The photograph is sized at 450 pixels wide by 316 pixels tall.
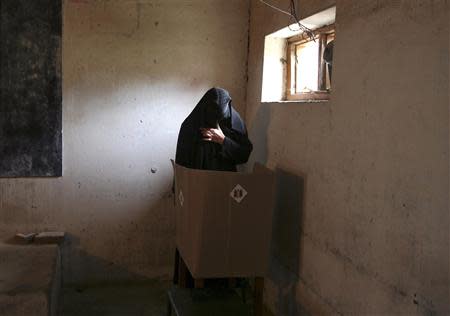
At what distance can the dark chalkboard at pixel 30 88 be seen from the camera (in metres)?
3.29

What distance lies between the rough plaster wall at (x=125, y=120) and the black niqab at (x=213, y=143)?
720mm

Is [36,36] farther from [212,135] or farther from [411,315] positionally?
[411,315]

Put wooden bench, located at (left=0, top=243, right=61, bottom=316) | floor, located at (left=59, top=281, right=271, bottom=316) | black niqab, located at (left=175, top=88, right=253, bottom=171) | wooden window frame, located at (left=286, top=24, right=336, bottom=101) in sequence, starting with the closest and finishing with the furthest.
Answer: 1. wooden bench, located at (left=0, top=243, right=61, bottom=316)
2. wooden window frame, located at (left=286, top=24, right=336, bottom=101)
3. black niqab, located at (left=175, top=88, right=253, bottom=171)
4. floor, located at (left=59, top=281, right=271, bottom=316)

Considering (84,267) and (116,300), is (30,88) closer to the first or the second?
(84,267)

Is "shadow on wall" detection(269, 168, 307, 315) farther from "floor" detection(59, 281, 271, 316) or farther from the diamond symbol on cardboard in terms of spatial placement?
the diamond symbol on cardboard

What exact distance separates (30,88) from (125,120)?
2.11ft

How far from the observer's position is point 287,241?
2.93 m

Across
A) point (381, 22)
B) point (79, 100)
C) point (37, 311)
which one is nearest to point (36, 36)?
point (79, 100)

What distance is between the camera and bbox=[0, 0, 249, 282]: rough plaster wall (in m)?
3.43

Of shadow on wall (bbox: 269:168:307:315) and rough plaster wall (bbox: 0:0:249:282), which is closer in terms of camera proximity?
shadow on wall (bbox: 269:168:307:315)

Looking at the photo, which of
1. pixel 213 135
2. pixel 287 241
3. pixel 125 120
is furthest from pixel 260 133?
pixel 125 120

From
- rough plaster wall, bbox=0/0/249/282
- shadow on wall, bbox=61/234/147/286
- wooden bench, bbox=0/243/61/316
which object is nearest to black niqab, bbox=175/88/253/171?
rough plaster wall, bbox=0/0/249/282

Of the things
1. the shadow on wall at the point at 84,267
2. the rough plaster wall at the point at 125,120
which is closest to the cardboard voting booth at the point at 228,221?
the rough plaster wall at the point at 125,120

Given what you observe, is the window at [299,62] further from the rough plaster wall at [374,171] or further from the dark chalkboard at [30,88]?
the dark chalkboard at [30,88]
